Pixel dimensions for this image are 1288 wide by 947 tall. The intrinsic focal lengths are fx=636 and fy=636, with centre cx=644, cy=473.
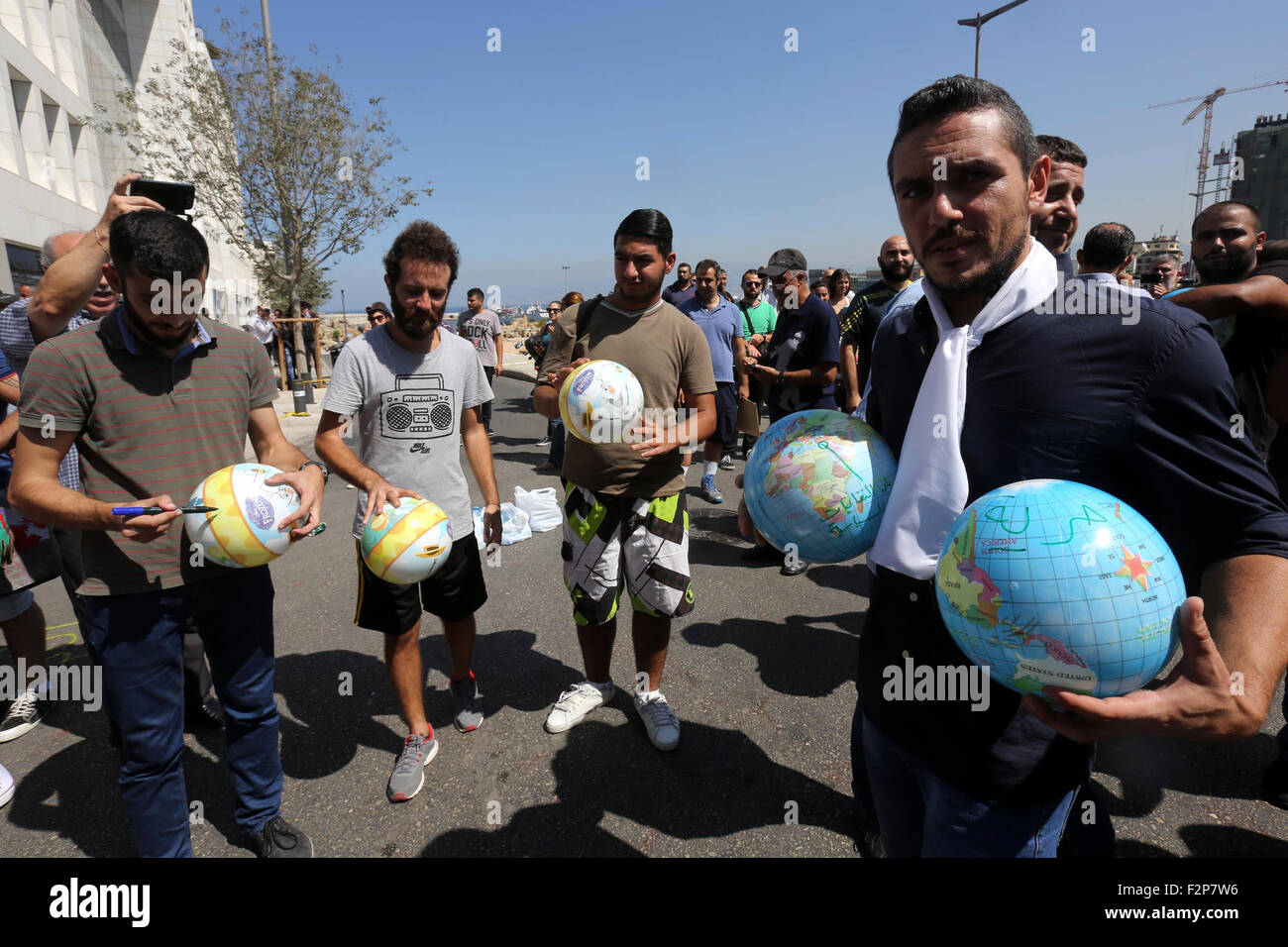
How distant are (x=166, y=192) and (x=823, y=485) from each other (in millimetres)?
2938

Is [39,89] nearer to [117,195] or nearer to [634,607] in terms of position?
[117,195]

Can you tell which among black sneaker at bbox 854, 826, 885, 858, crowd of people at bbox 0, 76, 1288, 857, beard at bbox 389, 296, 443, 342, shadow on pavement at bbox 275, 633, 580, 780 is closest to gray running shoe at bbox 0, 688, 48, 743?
crowd of people at bbox 0, 76, 1288, 857

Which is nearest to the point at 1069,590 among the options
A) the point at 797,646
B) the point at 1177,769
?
the point at 1177,769

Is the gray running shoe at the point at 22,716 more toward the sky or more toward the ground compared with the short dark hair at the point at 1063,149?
more toward the ground

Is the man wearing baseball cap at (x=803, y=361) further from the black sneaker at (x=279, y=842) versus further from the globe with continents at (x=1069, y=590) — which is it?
the globe with continents at (x=1069, y=590)

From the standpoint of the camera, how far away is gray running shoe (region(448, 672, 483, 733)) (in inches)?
133

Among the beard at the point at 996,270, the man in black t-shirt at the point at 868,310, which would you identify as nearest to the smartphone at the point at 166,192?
the beard at the point at 996,270

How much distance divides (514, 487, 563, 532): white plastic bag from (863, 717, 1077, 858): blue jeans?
5.15 meters

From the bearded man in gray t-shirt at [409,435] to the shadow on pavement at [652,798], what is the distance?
1.97 feet

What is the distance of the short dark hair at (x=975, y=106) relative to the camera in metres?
1.37

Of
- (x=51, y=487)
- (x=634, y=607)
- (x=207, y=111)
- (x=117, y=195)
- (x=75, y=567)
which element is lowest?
(x=634, y=607)

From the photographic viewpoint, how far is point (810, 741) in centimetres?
326
